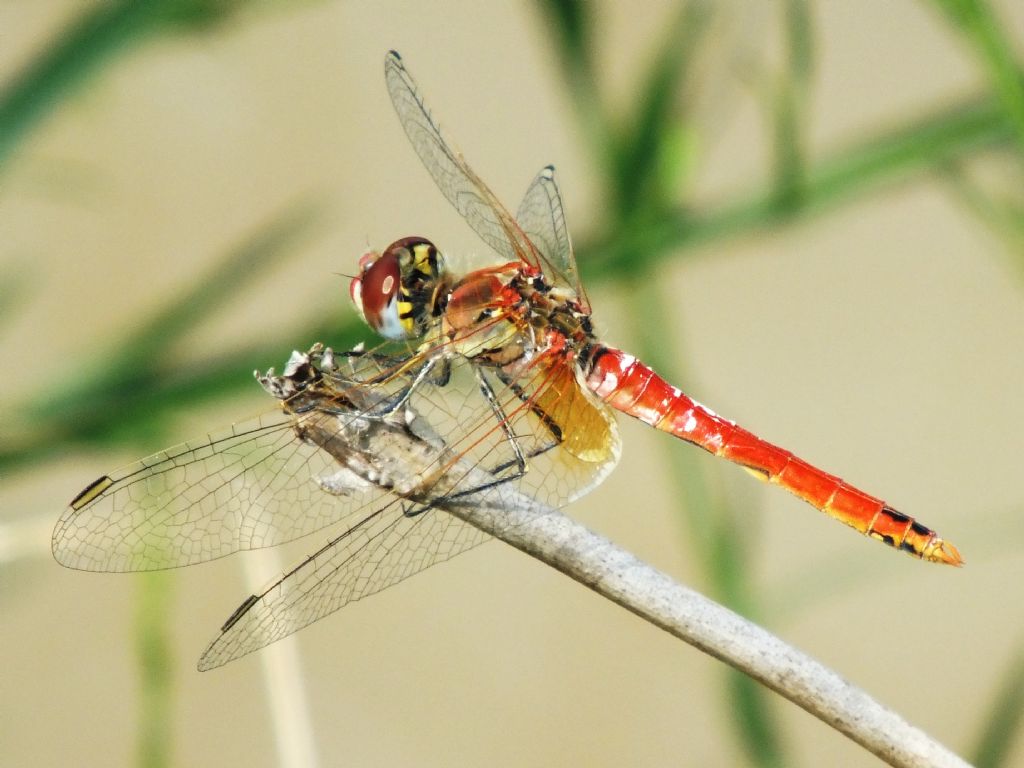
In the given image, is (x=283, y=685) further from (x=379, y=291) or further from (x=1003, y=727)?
(x=1003, y=727)

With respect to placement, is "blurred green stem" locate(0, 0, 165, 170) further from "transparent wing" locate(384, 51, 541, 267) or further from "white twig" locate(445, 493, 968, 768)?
"white twig" locate(445, 493, 968, 768)

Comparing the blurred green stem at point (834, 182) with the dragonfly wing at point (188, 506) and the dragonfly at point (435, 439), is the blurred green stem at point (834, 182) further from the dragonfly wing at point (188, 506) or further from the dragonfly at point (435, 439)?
the dragonfly wing at point (188, 506)

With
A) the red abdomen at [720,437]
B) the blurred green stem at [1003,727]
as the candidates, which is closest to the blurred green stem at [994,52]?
the red abdomen at [720,437]

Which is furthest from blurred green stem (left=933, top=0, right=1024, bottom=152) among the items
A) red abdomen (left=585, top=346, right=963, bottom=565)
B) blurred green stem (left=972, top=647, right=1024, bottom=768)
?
blurred green stem (left=972, top=647, right=1024, bottom=768)

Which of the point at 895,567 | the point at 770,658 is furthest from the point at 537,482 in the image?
the point at 895,567

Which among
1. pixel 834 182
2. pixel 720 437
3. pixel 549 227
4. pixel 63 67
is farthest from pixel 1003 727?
pixel 63 67

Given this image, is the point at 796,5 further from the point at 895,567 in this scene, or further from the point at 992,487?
the point at 992,487
